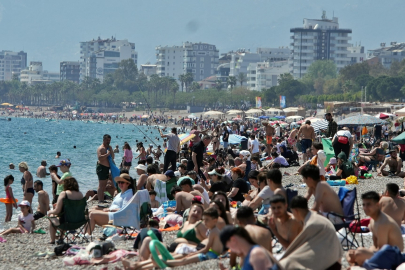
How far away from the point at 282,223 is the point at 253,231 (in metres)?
0.60

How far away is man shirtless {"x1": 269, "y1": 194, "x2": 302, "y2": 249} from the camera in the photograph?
21.0 ft

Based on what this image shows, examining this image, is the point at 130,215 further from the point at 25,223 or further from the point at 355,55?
A: the point at 355,55

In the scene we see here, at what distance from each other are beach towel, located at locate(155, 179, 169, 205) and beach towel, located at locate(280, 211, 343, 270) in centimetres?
608

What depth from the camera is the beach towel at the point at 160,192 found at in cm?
1180

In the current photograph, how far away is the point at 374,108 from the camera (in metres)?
60.5

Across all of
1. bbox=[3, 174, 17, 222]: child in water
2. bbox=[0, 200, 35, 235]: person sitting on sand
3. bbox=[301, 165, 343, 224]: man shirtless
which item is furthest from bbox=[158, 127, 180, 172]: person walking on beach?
bbox=[301, 165, 343, 224]: man shirtless

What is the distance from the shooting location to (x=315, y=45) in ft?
587

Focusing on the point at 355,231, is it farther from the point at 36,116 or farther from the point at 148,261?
the point at 36,116

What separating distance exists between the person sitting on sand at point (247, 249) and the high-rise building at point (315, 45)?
173 m

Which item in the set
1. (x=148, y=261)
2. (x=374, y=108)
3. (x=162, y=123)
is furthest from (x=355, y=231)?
(x=162, y=123)

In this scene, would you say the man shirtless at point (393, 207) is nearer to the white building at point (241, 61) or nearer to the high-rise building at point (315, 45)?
the high-rise building at point (315, 45)

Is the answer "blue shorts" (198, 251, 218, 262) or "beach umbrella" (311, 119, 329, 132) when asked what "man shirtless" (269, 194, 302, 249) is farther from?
"beach umbrella" (311, 119, 329, 132)

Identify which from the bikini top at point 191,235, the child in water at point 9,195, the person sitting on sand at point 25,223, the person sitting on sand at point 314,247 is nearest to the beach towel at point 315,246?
the person sitting on sand at point 314,247

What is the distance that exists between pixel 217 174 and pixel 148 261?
5.13 m
